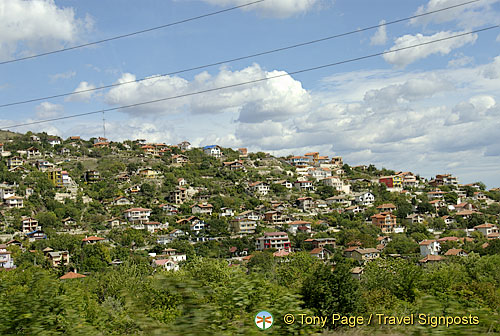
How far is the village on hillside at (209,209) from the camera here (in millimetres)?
40312

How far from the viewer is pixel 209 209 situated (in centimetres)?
5694

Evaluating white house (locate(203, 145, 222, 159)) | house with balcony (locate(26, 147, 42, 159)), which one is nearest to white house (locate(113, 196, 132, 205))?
house with balcony (locate(26, 147, 42, 159))

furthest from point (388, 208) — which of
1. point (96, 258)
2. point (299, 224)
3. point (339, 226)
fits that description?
point (96, 258)

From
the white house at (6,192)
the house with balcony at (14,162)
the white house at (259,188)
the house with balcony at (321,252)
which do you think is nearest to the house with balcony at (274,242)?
the house with balcony at (321,252)

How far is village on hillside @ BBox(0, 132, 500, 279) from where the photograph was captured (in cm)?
4031

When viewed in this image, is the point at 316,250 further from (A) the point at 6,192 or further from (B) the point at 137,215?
(A) the point at 6,192

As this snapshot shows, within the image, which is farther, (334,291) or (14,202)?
(14,202)

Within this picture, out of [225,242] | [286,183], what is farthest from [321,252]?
[286,183]

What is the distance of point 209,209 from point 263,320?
5305cm

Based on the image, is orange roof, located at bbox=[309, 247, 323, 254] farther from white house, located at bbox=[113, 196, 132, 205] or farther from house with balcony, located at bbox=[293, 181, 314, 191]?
house with balcony, located at bbox=[293, 181, 314, 191]

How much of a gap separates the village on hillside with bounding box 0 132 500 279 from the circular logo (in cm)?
2388

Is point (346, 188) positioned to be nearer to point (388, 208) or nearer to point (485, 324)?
point (388, 208)

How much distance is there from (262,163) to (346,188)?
18.9m

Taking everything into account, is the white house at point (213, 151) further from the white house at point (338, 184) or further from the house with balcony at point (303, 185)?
the white house at point (338, 184)
